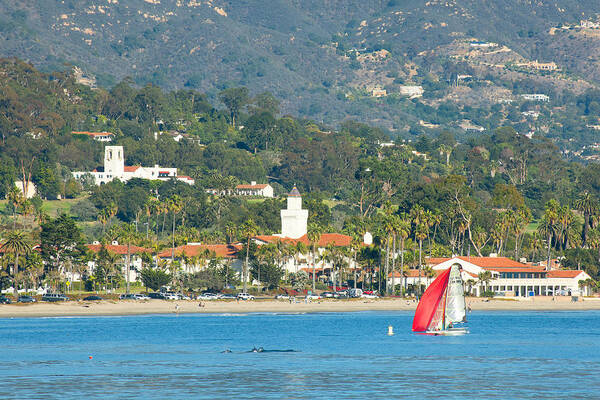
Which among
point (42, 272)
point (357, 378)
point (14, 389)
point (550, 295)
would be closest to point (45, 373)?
point (14, 389)

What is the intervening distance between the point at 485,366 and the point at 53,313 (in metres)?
60.0

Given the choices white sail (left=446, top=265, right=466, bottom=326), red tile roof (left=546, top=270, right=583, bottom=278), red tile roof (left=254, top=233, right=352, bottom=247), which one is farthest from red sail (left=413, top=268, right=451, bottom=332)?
red tile roof (left=546, top=270, right=583, bottom=278)

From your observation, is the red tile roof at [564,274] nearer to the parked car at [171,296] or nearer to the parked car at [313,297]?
the parked car at [313,297]

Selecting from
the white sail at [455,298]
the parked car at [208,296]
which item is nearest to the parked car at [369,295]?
the parked car at [208,296]

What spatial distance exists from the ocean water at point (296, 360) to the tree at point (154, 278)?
19.3m

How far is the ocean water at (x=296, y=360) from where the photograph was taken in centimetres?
6725

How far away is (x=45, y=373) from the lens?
7544 centimetres

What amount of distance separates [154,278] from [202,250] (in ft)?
45.0

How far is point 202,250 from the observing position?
15900cm

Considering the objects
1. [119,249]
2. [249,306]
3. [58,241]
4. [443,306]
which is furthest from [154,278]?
[443,306]

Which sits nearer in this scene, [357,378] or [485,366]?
[357,378]

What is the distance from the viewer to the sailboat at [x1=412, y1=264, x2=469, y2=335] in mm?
91188

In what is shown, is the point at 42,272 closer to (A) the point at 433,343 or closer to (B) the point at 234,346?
(B) the point at 234,346

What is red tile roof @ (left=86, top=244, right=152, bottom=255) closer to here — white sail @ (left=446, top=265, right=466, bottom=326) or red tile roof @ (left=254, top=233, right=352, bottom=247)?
red tile roof @ (left=254, top=233, right=352, bottom=247)
